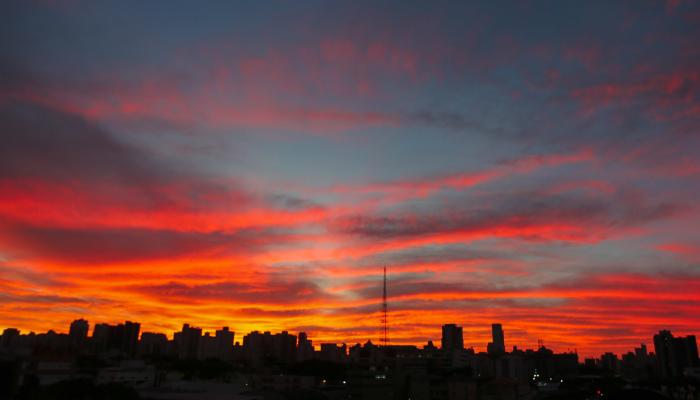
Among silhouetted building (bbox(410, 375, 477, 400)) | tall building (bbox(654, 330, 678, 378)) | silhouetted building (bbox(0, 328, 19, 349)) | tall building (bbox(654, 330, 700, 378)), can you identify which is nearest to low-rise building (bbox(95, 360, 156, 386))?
silhouetted building (bbox(410, 375, 477, 400))

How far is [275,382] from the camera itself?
310 feet

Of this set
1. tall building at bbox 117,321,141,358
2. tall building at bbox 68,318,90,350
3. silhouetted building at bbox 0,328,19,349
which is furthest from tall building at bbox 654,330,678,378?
silhouetted building at bbox 0,328,19,349

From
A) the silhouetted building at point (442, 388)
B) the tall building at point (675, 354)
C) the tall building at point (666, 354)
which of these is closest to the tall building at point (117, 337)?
the silhouetted building at point (442, 388)

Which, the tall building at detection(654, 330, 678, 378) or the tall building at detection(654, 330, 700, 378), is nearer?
the tall building at detection(654, 330, 700, 378)

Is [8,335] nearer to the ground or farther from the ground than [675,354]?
farther from the ground

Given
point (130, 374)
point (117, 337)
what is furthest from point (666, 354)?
point (117, 337)

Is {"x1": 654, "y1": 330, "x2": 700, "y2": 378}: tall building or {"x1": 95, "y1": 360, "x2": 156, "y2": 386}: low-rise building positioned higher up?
{"x1": 654, "y1": 330, "x2": 700, "y2": 378}: tall building

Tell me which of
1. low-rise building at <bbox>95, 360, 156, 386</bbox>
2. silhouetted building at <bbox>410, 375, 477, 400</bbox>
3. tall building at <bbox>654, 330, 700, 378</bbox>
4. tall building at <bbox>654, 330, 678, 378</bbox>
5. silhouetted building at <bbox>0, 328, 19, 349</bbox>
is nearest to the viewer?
silhouetted building at <bbox>410, 375, 477, 400</bbox>

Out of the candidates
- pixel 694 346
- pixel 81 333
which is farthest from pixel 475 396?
pixel 81 333

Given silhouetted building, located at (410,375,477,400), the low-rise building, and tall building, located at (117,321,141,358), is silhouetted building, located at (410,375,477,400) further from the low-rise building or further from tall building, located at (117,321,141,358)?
tall building, located at (117,321,141,358)

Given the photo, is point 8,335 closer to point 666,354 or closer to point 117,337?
point 117,337

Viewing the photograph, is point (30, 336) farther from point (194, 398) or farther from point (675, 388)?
point (675, 388)

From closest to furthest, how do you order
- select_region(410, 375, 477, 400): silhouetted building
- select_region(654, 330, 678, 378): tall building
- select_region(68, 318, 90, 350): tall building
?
1. select_region(410, 375, 477, 400): silhouetted building
2. select_region(654, 330, 678, 378): tall building
3. select_region(68, 318, 90, 350): tall building

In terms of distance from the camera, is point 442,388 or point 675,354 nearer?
point 442,388
